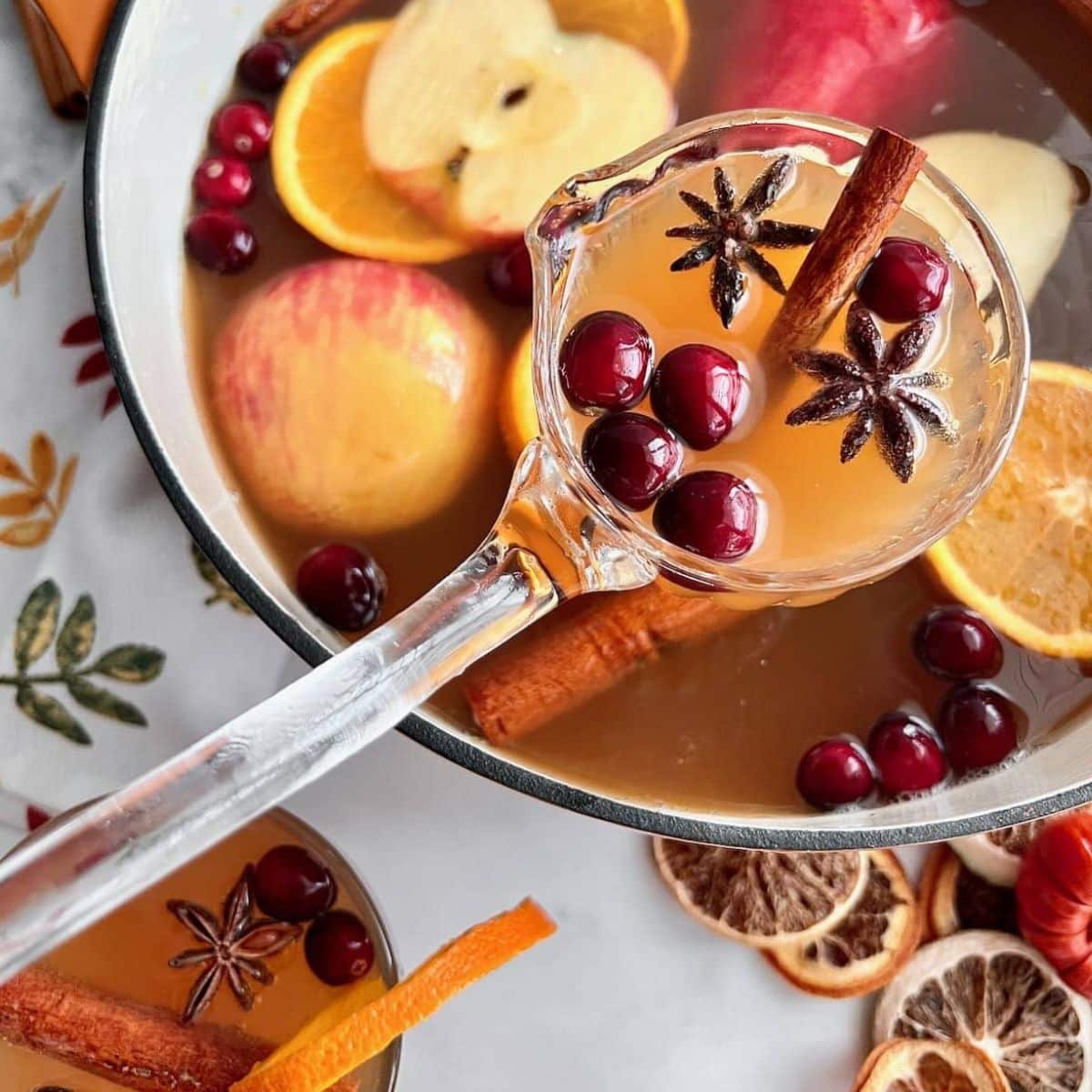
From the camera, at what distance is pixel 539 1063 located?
1083 mm

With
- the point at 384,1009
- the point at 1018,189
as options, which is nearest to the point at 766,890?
the point at 384,1009

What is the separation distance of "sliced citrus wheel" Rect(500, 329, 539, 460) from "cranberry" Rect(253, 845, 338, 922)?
387 mm

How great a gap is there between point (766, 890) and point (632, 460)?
429 mm

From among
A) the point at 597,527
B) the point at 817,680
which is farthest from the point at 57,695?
the point at 817,680

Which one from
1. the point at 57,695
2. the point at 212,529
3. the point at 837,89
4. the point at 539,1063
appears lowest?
the point at 539,1063

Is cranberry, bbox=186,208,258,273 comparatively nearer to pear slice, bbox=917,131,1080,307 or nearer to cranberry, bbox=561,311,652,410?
cranberry, bbox=561,311,652,410

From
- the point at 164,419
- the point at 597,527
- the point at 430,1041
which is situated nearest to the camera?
the point at 597,527

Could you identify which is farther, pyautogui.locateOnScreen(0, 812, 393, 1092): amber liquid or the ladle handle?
pyautogui.locateOnScreen(0, 812, 393, 1092): amber liquid

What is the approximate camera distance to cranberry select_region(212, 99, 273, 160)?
1.10 meters

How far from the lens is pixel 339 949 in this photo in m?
1.04

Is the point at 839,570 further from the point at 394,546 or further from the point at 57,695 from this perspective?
the point at 57,695

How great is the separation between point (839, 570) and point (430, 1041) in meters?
0.55

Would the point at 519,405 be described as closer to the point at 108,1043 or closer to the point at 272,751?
the point at 272,751

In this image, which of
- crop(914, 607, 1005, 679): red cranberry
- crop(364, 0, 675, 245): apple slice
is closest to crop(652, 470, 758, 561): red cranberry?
crop(914, 607, 1005, 679): red cranberry
